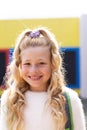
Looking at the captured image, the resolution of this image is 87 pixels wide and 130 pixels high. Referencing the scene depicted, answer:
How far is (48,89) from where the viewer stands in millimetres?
1662

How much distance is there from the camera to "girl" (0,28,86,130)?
1.60 m

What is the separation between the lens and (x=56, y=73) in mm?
1653

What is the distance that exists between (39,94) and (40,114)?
102 mm

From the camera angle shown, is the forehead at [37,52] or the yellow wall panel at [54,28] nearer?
the forehead at [37,52]

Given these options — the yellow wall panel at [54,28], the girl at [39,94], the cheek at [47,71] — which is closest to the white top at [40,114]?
the girl at [39,94]

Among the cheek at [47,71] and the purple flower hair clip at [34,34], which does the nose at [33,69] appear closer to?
the cheek at [47,71]

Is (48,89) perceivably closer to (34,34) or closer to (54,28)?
(34,34)

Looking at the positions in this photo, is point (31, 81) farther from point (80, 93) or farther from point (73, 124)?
point (80, 93)

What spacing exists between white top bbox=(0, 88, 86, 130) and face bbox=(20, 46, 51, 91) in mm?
79

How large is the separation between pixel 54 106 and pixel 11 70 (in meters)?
0.29

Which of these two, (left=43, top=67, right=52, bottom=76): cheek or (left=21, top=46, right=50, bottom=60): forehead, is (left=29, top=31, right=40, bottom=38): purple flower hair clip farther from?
(left=43, top=67, right=52, bottom=76): cheek

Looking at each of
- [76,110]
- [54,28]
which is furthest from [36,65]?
[54,28]

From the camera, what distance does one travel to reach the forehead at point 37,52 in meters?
1.61

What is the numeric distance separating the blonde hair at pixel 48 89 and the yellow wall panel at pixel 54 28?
539 cm
